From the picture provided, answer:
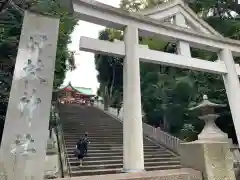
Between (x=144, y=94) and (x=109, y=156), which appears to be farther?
(x=144, y=94)

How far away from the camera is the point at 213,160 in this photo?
2.67 metres

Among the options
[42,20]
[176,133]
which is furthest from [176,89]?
[42,20]

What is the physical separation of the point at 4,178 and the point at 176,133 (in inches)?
493

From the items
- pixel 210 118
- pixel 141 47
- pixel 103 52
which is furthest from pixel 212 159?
pixel 210 118

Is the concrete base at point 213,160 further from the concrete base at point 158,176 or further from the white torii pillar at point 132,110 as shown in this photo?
the white torii pillar at point 132,110

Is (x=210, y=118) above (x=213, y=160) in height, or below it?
above

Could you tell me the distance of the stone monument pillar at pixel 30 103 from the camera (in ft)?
10.5

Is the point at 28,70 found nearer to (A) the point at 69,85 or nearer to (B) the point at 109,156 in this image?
(B) the point at 109,156

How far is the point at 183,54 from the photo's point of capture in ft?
23.1

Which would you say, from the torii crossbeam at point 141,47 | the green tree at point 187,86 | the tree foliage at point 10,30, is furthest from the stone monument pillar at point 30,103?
the green tree at point 187,86

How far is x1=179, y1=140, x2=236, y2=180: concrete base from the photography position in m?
2.64

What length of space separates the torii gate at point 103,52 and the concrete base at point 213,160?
2.34m

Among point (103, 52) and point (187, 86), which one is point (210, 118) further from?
point (103, 52)

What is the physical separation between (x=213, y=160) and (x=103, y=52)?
13.1 feet
